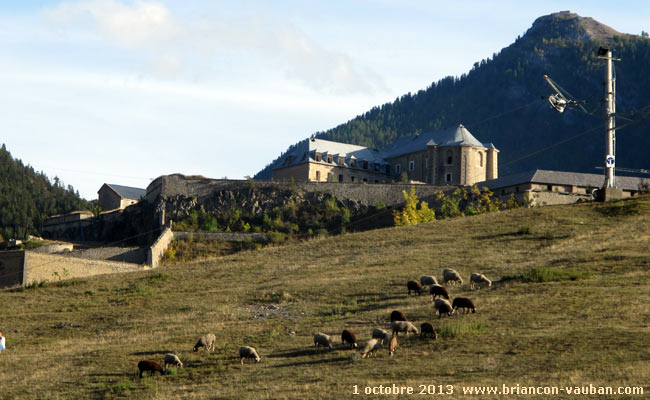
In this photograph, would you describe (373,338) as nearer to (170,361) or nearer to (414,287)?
(170,361)

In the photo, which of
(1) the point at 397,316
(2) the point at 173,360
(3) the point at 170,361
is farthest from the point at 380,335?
(3) the point at 170,361

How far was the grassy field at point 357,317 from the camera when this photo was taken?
28.8m

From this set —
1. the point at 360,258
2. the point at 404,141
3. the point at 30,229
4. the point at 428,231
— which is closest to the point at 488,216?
the point at 428,231

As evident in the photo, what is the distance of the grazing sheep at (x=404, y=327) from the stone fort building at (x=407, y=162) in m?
76.6

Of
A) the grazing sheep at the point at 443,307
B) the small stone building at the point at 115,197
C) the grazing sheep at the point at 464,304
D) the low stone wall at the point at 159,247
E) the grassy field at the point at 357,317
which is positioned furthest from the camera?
the small stone building at the point at 115,197

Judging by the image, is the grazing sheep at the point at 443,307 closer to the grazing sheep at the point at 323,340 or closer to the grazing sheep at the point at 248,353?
the grazing sheep at the point at 323,340

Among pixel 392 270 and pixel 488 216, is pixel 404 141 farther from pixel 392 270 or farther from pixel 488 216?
pixel 392 270

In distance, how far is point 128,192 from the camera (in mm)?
131625

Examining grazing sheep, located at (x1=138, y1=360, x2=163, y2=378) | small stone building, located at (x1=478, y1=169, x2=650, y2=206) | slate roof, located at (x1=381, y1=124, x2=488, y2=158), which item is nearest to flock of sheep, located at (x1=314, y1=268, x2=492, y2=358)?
grazing sheep, located at (x1=138, y1=360, x2=163, y2=378)

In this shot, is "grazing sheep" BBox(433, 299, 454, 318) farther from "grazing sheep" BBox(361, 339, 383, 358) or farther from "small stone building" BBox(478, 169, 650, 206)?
"small stone building" BBox(478, 169, 650, 206)

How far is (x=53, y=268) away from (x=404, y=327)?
3846 centimetres

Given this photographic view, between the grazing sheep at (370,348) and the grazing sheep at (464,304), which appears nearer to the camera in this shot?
the grazing sheep at (370,348)

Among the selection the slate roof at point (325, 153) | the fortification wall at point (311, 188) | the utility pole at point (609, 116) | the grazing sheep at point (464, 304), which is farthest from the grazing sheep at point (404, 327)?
the slate roof at point (325, 153)

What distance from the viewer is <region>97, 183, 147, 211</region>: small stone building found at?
126062mm
